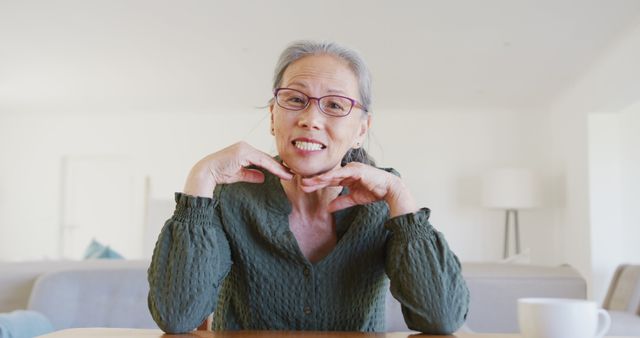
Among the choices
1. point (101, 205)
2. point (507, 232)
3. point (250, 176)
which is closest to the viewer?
point (250, 176)

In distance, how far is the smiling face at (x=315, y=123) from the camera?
1225mm

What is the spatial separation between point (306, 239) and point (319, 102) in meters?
0.28

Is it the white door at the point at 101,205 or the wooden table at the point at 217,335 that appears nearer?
the wooden table at the point at 217,335

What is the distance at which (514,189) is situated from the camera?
6668mm

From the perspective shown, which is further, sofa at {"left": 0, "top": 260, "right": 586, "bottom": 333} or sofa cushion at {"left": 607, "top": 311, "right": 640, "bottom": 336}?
sofa cushion at {"left": 607, "top": 311, "right": 640, "bottom": 336}

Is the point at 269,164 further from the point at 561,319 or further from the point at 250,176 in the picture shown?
the point at 561,319

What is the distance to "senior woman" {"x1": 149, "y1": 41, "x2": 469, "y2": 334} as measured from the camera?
1177 millimetres

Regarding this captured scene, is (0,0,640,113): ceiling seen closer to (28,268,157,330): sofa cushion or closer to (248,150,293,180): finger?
(28,268,157,330): sofa cushion

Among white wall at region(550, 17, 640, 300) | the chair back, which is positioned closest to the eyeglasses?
the chair back

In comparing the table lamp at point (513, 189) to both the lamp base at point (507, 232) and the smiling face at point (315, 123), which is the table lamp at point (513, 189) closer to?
the lamp base at point (507, 232)

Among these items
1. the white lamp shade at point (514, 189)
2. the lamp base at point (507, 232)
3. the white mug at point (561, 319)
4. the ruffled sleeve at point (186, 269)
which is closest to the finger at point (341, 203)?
the ruffled sleeve at point (186, 269)

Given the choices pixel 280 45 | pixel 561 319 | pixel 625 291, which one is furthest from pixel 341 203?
pixel 280 45

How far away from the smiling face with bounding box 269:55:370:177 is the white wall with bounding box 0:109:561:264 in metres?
6.25

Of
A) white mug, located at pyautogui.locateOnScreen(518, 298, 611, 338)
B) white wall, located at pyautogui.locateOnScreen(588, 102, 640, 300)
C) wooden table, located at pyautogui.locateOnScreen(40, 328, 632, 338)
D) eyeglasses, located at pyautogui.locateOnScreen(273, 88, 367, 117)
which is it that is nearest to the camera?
white mug, located at pyautogui.locateOnScreen(518, 298, 611, 338)
